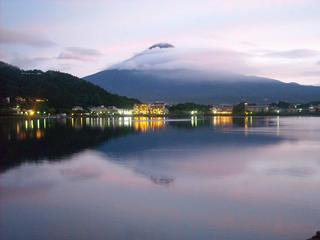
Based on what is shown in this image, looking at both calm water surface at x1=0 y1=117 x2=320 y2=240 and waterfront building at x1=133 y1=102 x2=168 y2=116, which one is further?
waterfront building at x1=133 y1=102 x2=168 y2=116

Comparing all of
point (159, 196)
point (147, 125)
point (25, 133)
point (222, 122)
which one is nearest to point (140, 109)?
point (222, 122)

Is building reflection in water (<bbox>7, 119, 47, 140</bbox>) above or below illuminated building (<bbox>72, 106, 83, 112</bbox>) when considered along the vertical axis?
below

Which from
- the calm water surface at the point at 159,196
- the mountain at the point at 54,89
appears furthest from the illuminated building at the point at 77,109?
the calm water surface at the point at 159,196

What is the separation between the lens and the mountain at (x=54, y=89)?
64.1 meters

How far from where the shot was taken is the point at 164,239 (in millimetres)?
4914

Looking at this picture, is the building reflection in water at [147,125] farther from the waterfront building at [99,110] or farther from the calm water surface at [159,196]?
the waterfront building at [99,110]

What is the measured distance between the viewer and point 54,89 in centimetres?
6962

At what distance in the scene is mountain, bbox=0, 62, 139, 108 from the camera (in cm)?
6406

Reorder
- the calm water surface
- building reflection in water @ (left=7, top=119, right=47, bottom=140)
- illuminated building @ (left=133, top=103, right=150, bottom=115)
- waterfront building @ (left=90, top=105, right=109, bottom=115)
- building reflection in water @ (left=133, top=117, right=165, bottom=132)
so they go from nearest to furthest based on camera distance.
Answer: the calm water surface < building reflection in water @ (left=7, top=119, right=47, bottom=140) < building reflection in water @ (left=133, top=117, right=165, bottom=132) < waterfront building @ (left=90, top=105, right=109, bottom=115) < illuminated building @ (left=133, top=103, right=150, bottom=115)

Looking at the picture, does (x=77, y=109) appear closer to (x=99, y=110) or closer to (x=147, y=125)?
(x=99, y=110)

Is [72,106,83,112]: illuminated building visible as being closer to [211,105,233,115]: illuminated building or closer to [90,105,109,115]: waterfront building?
[90,105,109,115]: waterfront building

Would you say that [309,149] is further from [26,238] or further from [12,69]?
[12,69]

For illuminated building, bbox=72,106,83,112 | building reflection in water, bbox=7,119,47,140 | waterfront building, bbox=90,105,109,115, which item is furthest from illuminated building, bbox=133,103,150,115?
building reflection in water, bbox=7,119,47,140

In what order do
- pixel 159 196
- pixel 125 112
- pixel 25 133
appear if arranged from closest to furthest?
pixel 159 196, pixel 25 133, pixel 125 112
